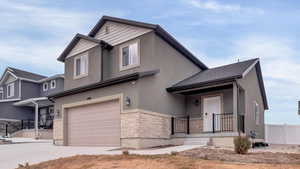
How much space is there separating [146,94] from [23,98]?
2152 centimetres

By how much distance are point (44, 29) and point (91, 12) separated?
322 centimetres

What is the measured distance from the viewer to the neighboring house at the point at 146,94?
15.5 meters

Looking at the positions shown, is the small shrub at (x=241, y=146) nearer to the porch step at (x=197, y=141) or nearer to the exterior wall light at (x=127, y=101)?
the porch step at (x=197, y=141)

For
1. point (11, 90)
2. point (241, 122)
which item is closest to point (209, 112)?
point (241, 122)

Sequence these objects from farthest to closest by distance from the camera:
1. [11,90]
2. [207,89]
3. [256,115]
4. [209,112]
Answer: [11,90] → [256,115] → [209,112] → [207,89]

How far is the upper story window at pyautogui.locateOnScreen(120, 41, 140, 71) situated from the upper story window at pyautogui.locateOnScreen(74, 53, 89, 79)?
257 centimetres

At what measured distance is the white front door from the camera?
1739 cm

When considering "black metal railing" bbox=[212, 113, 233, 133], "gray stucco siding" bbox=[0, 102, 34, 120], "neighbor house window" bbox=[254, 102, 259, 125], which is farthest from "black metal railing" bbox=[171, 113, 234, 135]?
"gray stucco siding" bbox=[0, 102, 34, 120]

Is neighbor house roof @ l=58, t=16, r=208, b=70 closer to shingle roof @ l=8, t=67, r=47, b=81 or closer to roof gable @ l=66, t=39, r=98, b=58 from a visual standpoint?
roof gable @ l=66, t=39, r=98, b=58

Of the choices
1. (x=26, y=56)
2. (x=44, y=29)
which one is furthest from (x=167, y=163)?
(x=26, y=56)

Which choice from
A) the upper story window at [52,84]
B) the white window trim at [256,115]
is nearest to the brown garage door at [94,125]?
the white window trim at [256,115]

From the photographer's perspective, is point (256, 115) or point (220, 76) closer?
point (220, 76)

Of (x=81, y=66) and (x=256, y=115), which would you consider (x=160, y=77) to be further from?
(x=256, y=115)

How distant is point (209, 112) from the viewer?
1783cm
